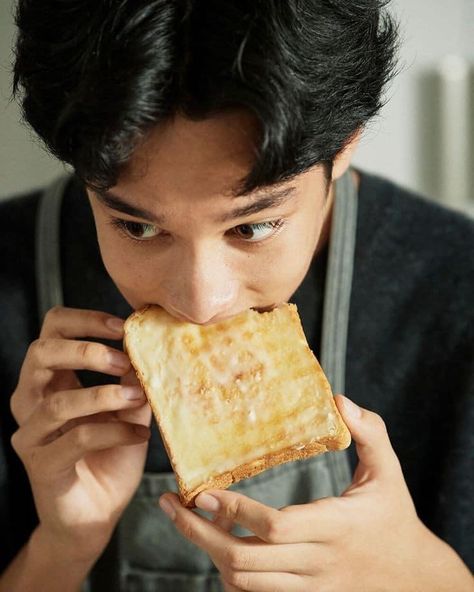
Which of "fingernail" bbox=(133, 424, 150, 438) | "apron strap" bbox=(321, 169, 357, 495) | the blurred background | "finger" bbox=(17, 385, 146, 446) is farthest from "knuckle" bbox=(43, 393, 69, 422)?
the blurred background

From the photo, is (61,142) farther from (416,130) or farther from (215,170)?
(416,130)

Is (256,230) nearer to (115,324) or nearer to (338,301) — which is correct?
(115,324)

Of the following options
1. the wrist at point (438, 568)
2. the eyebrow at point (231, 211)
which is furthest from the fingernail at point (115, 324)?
the wrist at point (438, 568)

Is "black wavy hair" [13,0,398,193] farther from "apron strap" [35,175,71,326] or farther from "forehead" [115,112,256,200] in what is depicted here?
"apron strap" [35,175,71,326]

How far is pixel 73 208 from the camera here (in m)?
1.30

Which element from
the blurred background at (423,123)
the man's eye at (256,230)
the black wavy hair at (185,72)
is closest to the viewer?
the black wavy hair at (185,72)

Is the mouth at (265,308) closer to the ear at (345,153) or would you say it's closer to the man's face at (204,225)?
the man's face at (204,225)

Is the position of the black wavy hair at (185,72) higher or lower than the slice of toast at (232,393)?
higher

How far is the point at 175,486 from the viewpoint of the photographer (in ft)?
4.11

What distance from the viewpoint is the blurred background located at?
5.30 feet

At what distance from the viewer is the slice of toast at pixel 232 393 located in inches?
36.1

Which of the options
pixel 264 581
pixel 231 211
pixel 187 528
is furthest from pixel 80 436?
pixel 231 211

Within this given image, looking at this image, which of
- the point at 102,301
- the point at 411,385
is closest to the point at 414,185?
the point at 411,385

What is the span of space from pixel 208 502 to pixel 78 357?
0.26 metres
